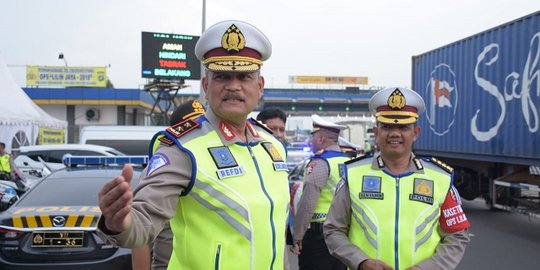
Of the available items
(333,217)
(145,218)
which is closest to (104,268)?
Answer: (333,217)

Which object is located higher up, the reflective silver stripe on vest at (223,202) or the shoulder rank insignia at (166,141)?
the shoulder rank insignia at (166,141)

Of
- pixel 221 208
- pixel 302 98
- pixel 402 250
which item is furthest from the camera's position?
pixel 302 98

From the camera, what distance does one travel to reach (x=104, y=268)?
449cm

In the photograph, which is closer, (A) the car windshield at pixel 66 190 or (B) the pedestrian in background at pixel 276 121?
(B) the pedestrian in background at pixel 276 121

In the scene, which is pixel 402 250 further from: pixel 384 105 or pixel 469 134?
pixel 469 134

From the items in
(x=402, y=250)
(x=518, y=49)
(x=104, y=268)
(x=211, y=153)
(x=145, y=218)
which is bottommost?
(x=104, y=268)

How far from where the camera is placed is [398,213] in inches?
101

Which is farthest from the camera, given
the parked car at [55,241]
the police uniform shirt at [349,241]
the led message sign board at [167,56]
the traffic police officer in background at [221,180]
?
the led message sign board at [167,56]

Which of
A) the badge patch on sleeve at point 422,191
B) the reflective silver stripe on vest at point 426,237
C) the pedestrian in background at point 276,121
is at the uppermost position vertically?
the pedestrian in background at point 276,121

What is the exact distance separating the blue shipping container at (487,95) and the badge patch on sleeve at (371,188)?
21.2 ft

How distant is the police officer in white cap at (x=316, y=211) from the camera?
3932 mm

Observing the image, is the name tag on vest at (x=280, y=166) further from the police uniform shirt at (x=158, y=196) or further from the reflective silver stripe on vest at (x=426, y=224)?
the reflective silver stripe on vest at (x=426, y=224)

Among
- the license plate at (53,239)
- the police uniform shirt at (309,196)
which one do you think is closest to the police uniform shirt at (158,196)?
the police uniform shirt at (309,196)

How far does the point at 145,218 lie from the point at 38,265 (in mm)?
3331
